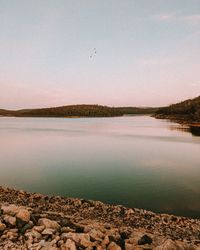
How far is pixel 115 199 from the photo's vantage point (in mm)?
15297

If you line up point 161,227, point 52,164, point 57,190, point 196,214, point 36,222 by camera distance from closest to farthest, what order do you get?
point 36,222
point 161,227
point 196,214
point 57,190
point 52,164

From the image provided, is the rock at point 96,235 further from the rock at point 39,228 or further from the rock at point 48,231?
the rock at point 39,228

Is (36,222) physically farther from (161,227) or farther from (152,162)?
(152,162)

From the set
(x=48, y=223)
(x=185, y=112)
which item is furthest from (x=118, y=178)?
(x=185, y=112)

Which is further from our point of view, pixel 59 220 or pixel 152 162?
pixel 152 162

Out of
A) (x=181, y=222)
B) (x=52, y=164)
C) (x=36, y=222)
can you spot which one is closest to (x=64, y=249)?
(x=36, y=222)

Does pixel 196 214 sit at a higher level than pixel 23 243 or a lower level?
lower

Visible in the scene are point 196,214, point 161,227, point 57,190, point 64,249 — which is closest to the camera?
point 64,249

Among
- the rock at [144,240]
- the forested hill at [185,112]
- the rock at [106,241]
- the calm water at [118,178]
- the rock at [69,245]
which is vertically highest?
the forested hill at [185,112]

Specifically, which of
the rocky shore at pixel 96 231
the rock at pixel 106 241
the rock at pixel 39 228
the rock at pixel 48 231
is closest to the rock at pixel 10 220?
the rocky shore at pixel 96 231

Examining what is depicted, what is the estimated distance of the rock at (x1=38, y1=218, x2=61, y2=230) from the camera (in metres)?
8.98

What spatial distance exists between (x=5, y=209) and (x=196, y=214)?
360 inches

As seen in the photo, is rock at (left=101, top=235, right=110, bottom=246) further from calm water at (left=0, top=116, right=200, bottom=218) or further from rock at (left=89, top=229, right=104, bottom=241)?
calm water at (left=0, top=116, right=200, bottom=218)

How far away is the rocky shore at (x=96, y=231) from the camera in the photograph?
26.5ft
